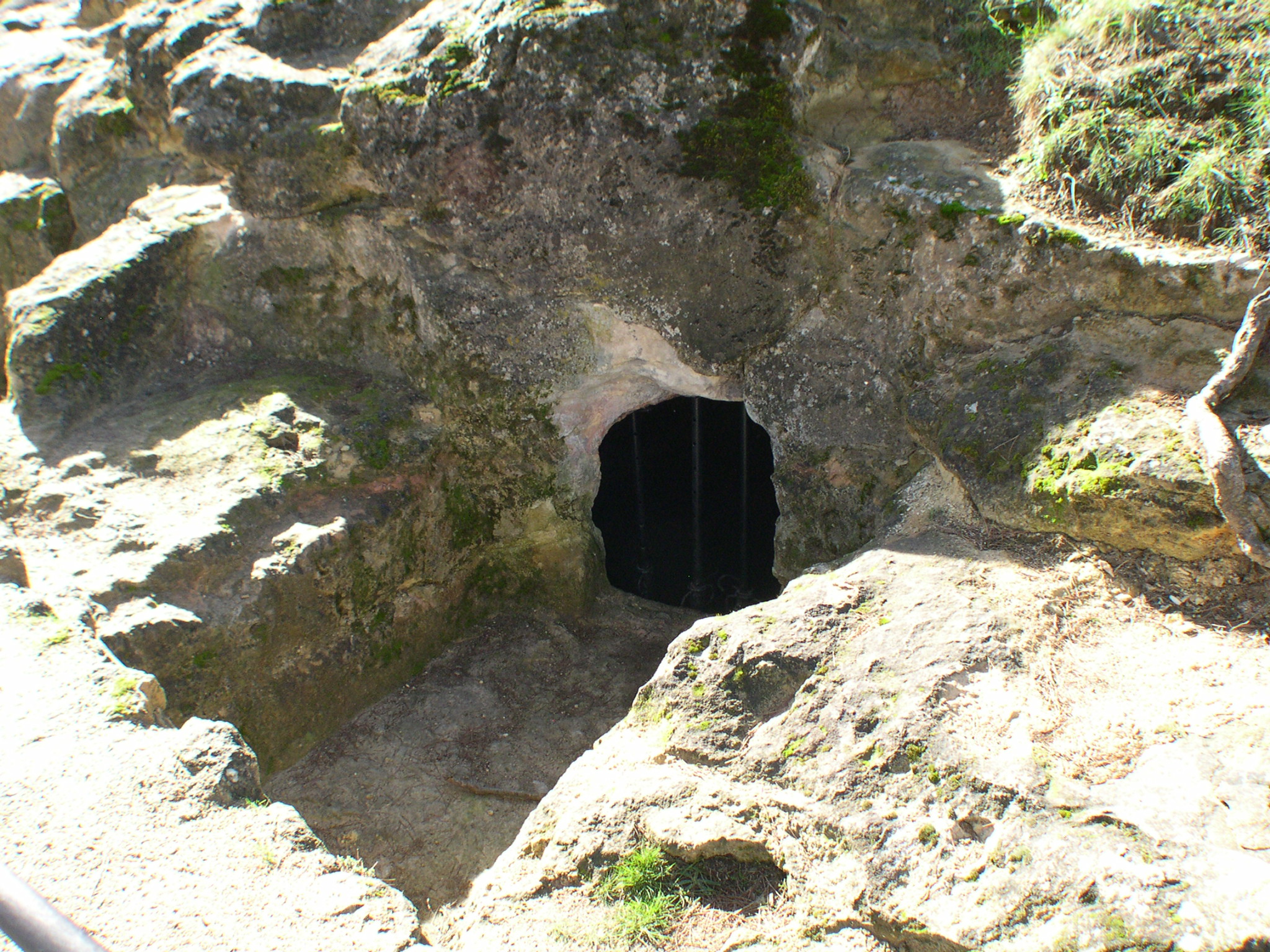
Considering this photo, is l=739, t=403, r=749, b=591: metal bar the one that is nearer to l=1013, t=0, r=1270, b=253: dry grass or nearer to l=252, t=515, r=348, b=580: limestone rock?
l=1013, t=0, r=1270, b=253: dry grass

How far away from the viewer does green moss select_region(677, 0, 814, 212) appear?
12.3 ft

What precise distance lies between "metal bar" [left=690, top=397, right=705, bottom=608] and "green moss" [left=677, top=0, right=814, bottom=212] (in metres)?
1.84

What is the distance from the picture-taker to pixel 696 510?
6.09 meters

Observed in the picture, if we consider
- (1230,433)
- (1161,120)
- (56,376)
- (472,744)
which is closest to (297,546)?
(472,744)

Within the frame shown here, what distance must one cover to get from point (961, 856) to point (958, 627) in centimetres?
81

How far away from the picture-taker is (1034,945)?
210 centimetres

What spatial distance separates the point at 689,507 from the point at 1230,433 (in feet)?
12.3

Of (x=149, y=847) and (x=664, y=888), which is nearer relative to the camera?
(x=149, y=847)

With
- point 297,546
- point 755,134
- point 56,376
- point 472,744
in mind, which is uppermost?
point 755,134

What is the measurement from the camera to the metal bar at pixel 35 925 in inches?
52.0

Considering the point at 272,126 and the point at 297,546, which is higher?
the point at 272,126

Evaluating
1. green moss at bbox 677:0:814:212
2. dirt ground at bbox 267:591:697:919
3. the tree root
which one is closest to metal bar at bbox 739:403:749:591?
dirt ground at bbox 267:591:697:919

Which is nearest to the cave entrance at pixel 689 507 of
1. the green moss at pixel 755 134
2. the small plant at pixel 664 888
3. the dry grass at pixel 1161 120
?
the green moss at pixel 755 134

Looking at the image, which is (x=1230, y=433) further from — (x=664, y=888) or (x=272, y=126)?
(x=272, y=126)
